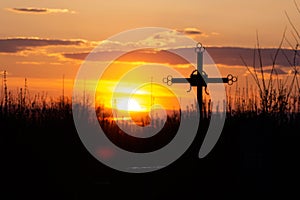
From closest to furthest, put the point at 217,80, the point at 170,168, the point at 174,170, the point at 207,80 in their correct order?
the point at 174,170, the point at 170,168, the point at 217,80, the point at 207,80

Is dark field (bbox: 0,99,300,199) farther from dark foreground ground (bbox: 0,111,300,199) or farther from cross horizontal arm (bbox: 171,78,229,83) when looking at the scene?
cross horizontal arm (bbox: 171,78,229,83)

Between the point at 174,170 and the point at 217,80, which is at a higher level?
the point at 217,80

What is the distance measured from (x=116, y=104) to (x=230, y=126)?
4.46m

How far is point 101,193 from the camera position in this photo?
1023cm

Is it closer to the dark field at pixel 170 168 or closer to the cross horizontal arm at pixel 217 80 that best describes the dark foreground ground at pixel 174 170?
the dark field at pixel 170 168

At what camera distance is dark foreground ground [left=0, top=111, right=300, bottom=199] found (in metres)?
9.94

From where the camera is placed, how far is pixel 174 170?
460 inches

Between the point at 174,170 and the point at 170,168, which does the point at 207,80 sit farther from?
the point at 174,170

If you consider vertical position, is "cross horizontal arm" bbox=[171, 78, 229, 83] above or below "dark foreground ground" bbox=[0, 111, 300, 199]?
above

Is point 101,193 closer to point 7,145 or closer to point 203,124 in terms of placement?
point 7,145

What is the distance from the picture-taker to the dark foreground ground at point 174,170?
9.94 metres

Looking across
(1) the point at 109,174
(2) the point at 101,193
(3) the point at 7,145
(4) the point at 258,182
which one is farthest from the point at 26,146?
(4) the point at 258,182

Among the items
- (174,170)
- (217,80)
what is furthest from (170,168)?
(217,80)

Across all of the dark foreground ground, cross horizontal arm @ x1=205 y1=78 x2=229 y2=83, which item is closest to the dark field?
the dark foreground ground
